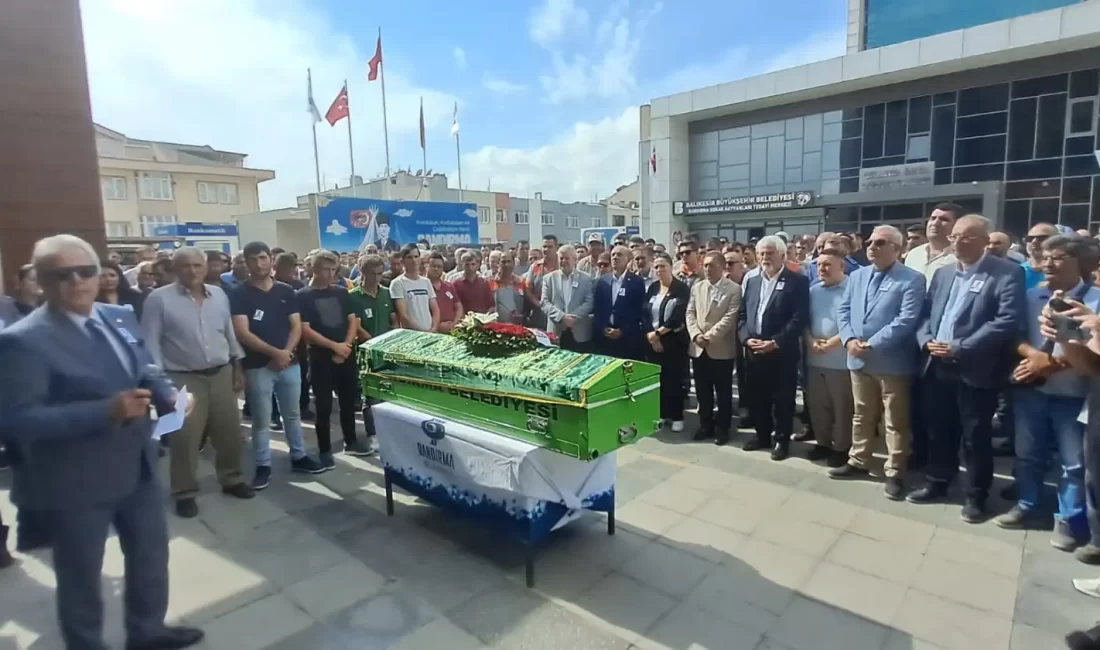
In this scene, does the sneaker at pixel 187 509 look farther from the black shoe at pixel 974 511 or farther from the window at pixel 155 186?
the window at pixel 155 186

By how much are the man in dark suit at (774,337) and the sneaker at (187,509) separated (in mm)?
4483

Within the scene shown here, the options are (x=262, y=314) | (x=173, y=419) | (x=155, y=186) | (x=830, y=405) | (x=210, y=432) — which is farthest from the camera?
(x=155, y=186)

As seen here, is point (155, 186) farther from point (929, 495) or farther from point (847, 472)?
point (929, 495)

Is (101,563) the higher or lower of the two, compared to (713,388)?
higher

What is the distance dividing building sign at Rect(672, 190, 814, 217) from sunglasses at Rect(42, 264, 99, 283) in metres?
23.6

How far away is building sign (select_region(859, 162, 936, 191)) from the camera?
20.4m

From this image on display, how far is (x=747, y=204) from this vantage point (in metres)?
23.6

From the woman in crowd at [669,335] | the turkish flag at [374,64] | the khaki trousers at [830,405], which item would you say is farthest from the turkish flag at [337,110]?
the khaki trousers at [830,405]

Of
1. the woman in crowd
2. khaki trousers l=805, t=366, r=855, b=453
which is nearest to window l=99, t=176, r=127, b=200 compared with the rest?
the woman in crowd

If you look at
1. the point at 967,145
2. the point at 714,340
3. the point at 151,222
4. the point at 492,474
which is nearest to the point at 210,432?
the point at 492,474

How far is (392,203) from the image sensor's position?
2141 centimetres

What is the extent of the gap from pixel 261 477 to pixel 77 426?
2.66 m

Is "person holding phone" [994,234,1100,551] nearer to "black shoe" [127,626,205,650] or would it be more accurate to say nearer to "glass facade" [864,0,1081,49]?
"black shoe" [127,626,205,650]

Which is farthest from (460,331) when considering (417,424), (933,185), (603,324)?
(933,185)
